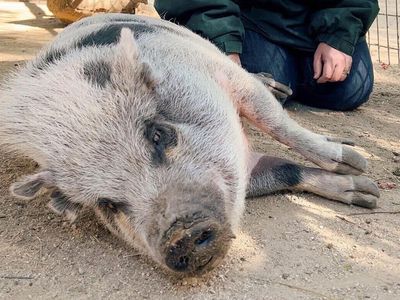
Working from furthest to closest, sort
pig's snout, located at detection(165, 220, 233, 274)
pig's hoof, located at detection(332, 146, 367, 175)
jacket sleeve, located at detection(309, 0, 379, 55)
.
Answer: jacket sleeve, located at detection(309, 0, 379, 55)
pig's hoof, located at detection(332, 146, 367, 175)
pig's snout, located at detection(165, 220, 233, 274)

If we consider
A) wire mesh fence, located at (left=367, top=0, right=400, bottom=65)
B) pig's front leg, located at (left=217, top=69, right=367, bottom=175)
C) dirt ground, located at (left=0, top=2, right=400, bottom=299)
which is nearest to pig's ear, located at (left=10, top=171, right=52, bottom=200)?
dirt ground, located at (left=0, top=2, right=400, bottom=299)

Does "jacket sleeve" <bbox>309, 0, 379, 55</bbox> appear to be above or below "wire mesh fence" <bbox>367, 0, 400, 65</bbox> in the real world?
above

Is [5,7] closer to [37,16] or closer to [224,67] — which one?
[37,16]

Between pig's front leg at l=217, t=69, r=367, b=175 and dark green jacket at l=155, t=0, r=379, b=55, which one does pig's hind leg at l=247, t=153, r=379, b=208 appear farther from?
dark green jacket at l=155, t=0, r=379, b=55

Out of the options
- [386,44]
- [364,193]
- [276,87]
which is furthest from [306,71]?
[386,44]

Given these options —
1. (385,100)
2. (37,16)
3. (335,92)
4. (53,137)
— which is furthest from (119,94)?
(37,16)

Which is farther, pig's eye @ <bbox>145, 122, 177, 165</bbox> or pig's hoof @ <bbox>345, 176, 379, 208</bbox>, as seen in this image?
pig's hoof @ <bbox>345, 176, 379, 208</bbox>

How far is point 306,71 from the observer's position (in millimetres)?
4297

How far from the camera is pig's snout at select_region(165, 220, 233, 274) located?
2049 millimetres

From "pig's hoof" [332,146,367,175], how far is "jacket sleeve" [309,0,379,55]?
3.64ft

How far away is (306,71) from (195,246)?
8.04 feet

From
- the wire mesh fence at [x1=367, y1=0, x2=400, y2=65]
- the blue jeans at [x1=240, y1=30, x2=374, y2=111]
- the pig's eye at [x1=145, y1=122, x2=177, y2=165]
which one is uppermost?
the pig's eye at [x1=145, y1=122, x2=177, y2=165]

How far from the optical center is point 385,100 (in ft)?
14.9

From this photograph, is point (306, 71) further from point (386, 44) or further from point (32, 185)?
point (32, 185)
